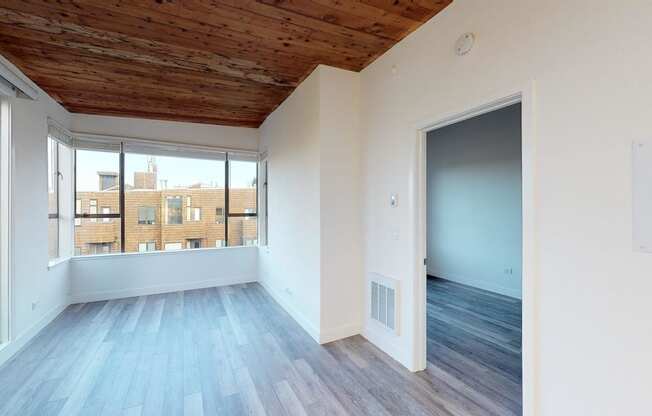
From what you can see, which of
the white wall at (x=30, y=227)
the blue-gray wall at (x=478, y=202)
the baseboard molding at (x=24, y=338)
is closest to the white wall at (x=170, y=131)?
the white wall at (x=30, y=227)

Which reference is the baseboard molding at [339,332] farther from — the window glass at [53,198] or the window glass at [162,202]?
the window glass at [53,198]

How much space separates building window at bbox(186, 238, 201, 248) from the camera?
4.91m

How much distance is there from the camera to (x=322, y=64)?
2920mm

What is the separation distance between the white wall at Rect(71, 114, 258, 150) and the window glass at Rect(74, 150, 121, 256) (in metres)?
0.37

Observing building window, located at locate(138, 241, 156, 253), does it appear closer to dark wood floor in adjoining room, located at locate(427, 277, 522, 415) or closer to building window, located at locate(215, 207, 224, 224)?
building window, located at locate(215, 207, 224, 224)

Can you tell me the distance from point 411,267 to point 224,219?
3.71 m

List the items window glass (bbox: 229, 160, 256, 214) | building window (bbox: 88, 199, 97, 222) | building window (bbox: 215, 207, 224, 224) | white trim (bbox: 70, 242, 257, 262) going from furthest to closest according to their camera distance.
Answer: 1. window glass (bbox: 229, 160, 256, 214)
2. building window (bbox: 215, 207, 224, 224)
3. building window (bbox: 88, 199, 97, 222)
4. white trim (bbox: 70, 242, 257, 262)

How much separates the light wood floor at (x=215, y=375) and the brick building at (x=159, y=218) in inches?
51.9

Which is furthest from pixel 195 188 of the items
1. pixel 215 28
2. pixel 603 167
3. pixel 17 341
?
pixel 603 167

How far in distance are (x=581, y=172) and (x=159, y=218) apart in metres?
5.18

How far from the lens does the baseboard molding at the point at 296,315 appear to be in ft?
9.99

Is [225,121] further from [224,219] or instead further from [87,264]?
[87,264]

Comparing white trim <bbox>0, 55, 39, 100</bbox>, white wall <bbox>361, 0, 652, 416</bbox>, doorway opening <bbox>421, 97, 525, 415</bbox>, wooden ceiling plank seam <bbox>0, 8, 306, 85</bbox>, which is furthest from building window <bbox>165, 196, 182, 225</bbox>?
white wall <bbox>361, 0, 652, 416</bbox>

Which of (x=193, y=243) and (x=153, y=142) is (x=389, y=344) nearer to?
(x=193, y=243)
